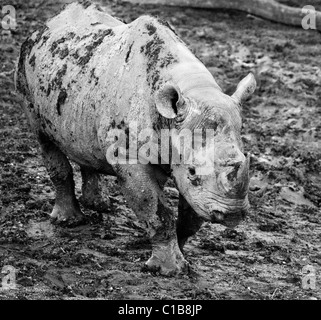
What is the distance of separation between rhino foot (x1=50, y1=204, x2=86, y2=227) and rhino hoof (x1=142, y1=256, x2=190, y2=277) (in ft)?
4.44

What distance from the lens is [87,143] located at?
25.0 ft

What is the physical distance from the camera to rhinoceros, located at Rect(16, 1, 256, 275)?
6.52 meters

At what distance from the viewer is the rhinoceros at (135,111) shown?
21.4 feet

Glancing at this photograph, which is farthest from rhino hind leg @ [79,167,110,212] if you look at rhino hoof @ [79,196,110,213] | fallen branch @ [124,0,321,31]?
fallen branch @ [124,0,321,31]

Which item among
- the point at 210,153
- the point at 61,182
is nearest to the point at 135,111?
the point at 210,153

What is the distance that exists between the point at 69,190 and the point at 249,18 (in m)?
6.97

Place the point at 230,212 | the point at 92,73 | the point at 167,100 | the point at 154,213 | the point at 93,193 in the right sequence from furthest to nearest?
the point at 93,193
the point at 92,73
the point at 154,213
the point at 167,100
the point at 230,212

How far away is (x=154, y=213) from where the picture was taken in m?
7.19

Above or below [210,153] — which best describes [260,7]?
below

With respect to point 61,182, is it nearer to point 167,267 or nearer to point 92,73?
point 92,73

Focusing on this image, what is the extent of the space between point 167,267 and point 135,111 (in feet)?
4.07

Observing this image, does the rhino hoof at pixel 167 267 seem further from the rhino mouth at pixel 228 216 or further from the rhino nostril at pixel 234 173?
the rhino nostril at pixel 234 173

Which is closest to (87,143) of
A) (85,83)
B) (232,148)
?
(85,83)
